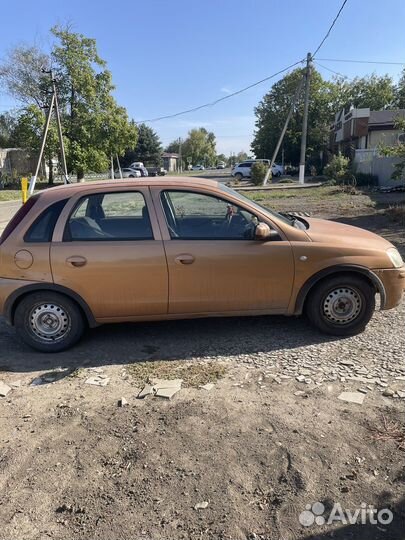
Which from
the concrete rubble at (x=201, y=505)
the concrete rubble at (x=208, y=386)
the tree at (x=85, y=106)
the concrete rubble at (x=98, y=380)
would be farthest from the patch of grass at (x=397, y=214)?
the tree at (x=85, y=106)

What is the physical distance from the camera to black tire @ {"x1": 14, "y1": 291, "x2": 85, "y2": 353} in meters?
4.32

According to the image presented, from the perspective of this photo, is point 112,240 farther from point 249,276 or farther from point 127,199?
point 249,276

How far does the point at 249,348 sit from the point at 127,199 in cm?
193

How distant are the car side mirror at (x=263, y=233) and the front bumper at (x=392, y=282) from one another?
43.6 inches

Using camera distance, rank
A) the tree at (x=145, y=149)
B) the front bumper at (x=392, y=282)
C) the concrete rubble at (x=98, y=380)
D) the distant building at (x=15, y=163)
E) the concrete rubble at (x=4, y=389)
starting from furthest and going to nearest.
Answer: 1. the tree at (x=145, y=149)
2. the distant building at (x=15, y=163)
3. the front bumper at (x=392, y=282)
4. the concrete rubble at (x=98, y=380)
5. the concrete rubble at (x=4, y=389)

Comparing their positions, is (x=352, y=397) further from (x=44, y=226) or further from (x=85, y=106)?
(x=85, y=106)

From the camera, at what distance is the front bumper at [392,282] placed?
4426mm

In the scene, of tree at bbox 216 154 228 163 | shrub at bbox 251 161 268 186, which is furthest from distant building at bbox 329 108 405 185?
tree at bbox 216 154 228 163

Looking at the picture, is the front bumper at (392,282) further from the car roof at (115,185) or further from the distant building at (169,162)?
the distant building at (169,162)

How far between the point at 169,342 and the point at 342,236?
2124 mm

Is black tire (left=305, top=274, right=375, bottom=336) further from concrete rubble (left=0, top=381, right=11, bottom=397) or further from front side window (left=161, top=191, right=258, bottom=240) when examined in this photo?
concrete rubble (left=0, top=381, right=11, bottom=397)

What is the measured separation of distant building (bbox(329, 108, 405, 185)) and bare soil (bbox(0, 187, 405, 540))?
71.6 ft

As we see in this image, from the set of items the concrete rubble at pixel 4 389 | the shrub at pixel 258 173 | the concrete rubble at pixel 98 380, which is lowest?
the concrete rubble at pixel 4 389

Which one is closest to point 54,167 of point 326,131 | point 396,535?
point 326,131
